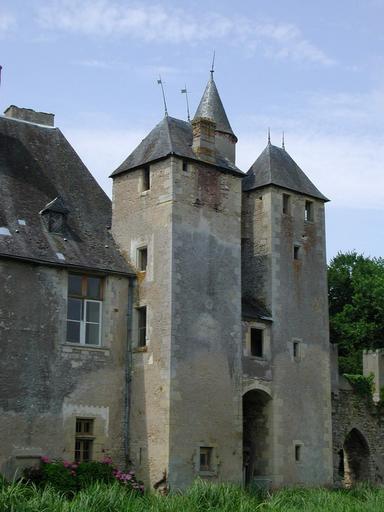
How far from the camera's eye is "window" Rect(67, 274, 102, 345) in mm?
21281

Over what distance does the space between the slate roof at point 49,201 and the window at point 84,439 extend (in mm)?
3725

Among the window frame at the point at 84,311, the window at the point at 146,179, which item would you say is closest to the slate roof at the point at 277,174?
the window at the point at 146,179

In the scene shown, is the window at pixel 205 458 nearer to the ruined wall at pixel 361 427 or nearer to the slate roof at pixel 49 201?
the slate roof at pixel 49 201

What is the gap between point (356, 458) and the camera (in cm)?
2881

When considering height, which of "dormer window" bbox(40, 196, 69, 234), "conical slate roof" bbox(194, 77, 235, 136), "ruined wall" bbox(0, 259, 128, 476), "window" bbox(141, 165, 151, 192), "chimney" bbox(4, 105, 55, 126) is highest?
"conical slate roof" bbox(194, 77, 235, 136)

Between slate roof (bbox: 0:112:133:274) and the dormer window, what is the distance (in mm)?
36

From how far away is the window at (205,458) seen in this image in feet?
69.5

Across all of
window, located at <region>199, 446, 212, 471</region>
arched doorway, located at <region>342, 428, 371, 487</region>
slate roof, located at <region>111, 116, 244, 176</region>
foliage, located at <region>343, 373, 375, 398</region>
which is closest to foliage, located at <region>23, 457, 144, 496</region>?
window, located at <region>199, 446, 212, 471</region>

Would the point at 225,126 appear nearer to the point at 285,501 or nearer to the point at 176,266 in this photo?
the point at 176,266

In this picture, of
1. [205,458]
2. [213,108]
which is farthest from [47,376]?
[213,108]

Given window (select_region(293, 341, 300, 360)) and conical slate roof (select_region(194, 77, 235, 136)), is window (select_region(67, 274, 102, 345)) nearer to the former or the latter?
window (select_region(293, 341, 300, 360))

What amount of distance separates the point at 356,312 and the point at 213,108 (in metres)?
16.5

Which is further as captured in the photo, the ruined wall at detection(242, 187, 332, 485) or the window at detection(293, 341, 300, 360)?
the window at detection(293, 341, 300, 360)

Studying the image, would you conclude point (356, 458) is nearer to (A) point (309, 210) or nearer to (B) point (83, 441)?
(A) point (309, 210)
